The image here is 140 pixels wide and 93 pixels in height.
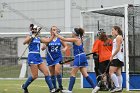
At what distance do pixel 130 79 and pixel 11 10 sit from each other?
39.4 meters

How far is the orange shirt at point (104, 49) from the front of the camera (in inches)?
643

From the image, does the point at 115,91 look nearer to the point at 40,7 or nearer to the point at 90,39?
the point at 90,39

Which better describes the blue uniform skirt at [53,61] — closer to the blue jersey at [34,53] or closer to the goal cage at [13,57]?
the blue jersey at [34,53]

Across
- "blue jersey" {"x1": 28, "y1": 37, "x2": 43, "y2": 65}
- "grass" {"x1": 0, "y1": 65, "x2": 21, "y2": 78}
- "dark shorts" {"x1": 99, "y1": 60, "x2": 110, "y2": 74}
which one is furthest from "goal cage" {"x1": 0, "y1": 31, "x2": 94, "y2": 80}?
"blue jersey" {"x1": 28, "y1": 37, "x2": 43, "y2": 65}

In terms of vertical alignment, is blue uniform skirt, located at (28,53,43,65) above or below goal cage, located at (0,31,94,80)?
above

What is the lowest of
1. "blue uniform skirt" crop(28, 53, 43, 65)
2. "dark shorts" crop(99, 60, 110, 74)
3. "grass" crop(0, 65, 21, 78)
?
"grass" crop(0, 65, 21, 78)

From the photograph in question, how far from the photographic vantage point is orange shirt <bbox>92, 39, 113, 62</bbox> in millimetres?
16328

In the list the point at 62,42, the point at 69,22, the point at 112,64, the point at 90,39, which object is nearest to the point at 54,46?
the point at 62,42

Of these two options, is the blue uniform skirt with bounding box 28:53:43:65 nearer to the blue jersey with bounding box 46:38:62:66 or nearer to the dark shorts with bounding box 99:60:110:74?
the blue jersey with bounding box 46:38:62:66

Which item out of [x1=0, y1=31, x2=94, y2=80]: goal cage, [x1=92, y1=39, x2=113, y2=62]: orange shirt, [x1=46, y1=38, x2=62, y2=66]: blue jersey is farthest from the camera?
[x1=0, y1=31, x2=94, y2=80]: goal cage

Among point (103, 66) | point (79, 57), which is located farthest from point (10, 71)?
point (79, 57)

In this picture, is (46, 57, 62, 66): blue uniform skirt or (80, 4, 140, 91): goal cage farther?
(80, 4, 140, 91): goal cage

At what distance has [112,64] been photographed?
15.2 meters

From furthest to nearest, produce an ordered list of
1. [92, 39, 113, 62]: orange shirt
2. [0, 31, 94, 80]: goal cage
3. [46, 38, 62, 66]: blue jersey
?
[0, 31, 94, 80]: goal cage, [92, 39, 113, 62]: orange shirt, [46, 38, 62, 66]: blue jersey
